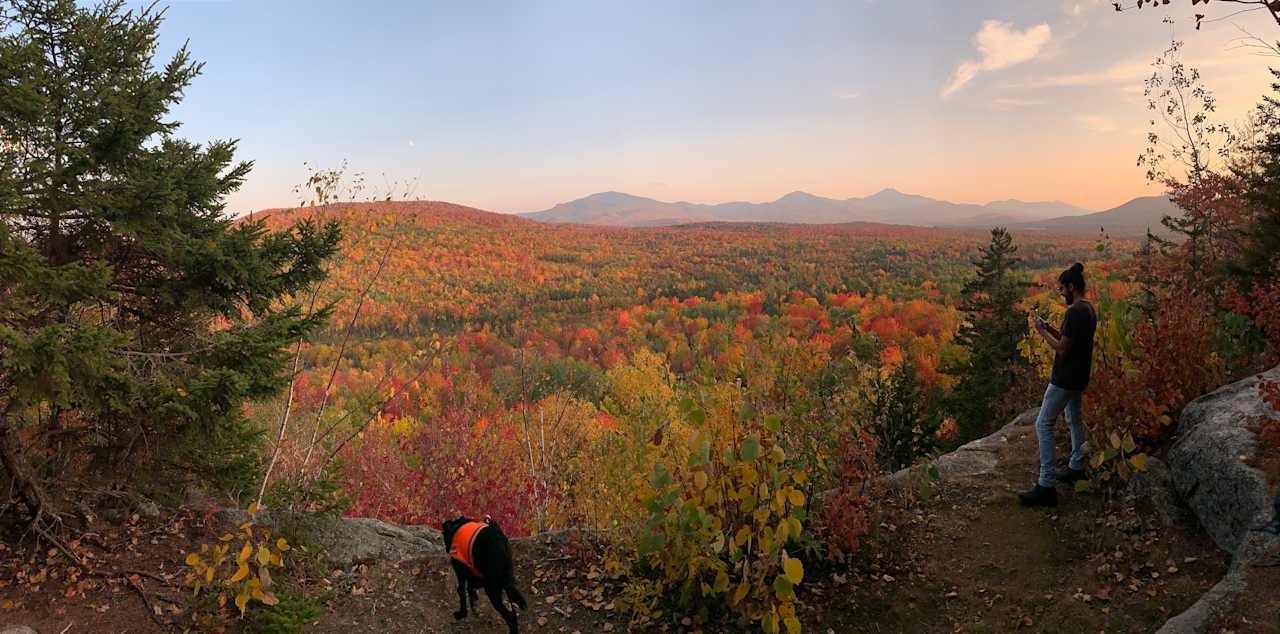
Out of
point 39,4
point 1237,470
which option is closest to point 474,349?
point 39,4

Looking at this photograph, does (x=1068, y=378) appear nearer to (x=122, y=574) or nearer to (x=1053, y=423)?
(x=1053, y=423)

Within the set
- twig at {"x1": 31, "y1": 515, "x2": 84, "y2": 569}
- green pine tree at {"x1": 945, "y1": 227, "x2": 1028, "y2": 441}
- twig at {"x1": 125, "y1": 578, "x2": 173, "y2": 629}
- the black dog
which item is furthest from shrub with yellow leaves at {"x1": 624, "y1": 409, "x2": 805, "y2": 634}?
green pine tree at {"x1": 945, "y1": 227, "x2": 1028, "y2": 441}

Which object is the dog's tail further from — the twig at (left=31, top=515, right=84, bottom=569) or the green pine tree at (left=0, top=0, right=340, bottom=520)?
the twig at (left=31, top=515, right=84, bottom=569)

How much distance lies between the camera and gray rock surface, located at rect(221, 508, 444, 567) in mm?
5875

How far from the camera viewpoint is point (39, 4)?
5469 mm

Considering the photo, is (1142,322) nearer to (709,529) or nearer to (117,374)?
(709,529)

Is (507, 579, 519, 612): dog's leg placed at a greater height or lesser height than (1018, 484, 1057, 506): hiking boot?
lesser

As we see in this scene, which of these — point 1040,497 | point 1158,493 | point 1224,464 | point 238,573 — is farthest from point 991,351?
point 238,573

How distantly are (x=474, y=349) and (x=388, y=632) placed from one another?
165 ft

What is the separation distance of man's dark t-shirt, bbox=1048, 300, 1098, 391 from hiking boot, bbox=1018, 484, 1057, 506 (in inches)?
38.3

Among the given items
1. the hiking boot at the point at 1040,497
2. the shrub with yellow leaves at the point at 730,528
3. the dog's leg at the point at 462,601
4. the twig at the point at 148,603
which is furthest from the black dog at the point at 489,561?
the hiking boot at the point at 1040,497

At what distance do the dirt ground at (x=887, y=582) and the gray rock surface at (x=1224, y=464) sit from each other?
222 mm

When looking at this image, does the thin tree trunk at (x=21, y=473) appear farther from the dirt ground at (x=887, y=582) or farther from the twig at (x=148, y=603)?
the twig at (x=148, y=603)

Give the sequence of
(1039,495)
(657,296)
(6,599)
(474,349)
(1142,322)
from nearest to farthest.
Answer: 1. (6,599)
2. (1039,495)
3. (1142,322)
4. (474,349)
5. (657,296)
